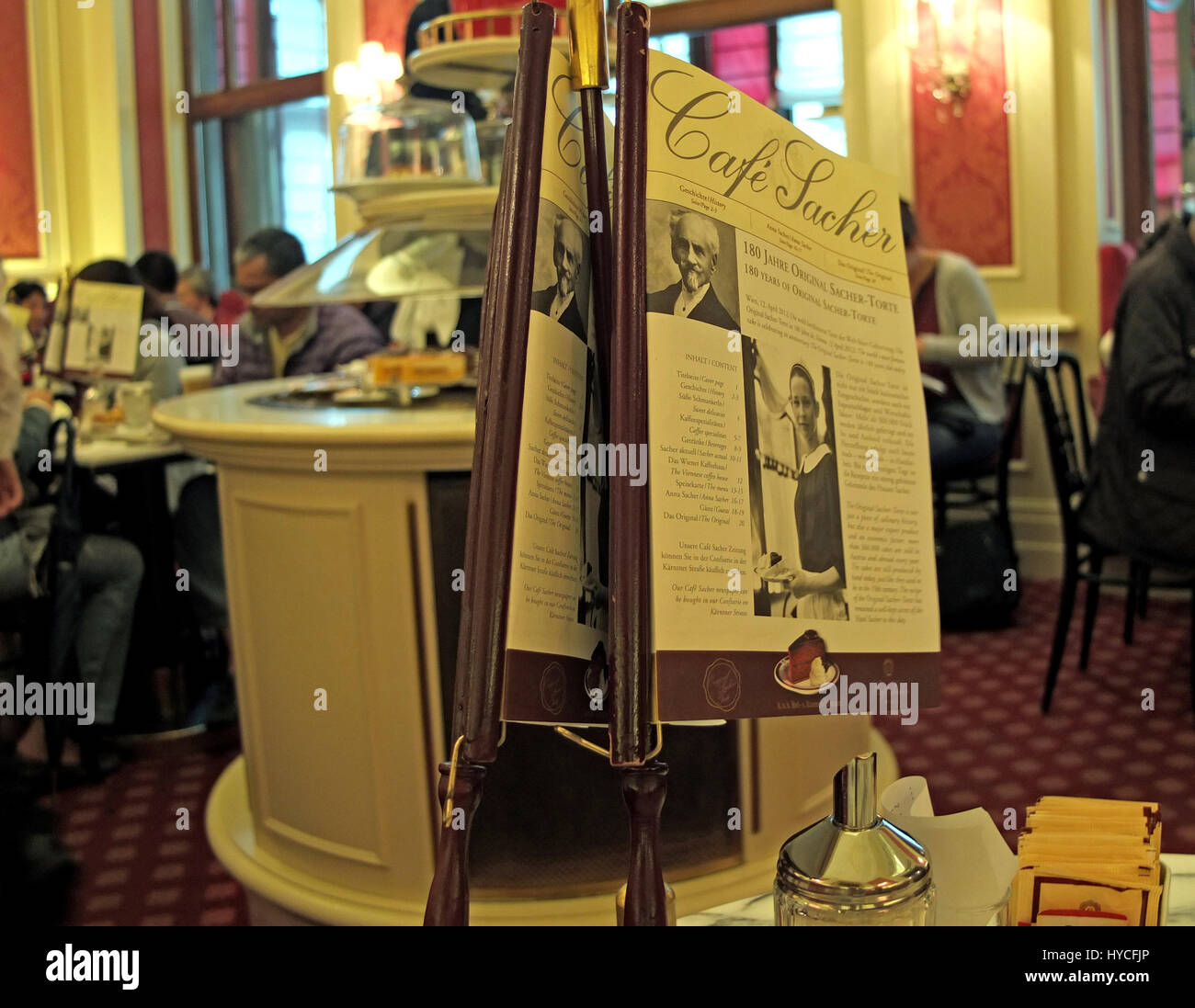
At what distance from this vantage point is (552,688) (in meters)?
0.65

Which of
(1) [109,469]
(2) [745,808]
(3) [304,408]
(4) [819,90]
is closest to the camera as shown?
(2) [745,808]

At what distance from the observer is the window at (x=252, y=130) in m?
8.63

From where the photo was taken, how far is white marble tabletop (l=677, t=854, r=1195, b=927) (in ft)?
2.66

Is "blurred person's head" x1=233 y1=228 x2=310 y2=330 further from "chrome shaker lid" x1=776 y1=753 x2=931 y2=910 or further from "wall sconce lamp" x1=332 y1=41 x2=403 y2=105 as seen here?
"chrome shaker lid" x1=776 y1=753 x2=931 y2=910

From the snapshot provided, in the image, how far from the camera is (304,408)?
235 cm

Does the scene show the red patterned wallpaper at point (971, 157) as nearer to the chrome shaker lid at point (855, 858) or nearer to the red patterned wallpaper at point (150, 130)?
the chrome shaker lid at point (855, 858)

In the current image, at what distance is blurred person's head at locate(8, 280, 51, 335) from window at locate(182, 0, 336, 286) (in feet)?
8.94

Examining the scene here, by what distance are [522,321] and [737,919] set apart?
42cm

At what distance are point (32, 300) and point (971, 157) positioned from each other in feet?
14.2

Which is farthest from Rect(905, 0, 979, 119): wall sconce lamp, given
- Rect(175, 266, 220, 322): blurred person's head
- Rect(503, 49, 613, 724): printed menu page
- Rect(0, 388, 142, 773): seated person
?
Rect(503, 49, 613, 724): printed menu page

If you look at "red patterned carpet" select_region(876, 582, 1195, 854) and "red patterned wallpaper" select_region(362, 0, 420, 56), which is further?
"red patterned wallpaper" select_region(362, 0, 420, 56)

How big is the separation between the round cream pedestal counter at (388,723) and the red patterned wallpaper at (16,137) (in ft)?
20.2
